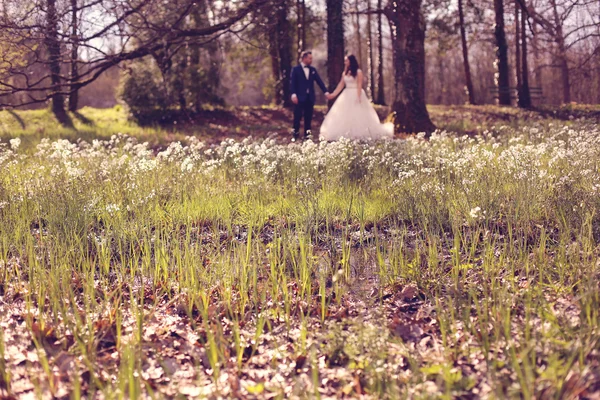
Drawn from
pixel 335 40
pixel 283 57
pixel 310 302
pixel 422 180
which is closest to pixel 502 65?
pixel 283 57

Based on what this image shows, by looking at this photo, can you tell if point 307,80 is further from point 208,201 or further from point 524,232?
point 524,232

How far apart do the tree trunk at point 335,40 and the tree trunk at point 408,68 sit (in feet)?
10.4

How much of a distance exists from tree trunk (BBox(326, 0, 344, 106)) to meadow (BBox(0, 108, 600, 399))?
37.1ft

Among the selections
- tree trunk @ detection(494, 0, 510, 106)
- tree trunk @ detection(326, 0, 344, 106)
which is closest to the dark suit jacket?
tree trunk @ detection(326, 0, 344, 106)

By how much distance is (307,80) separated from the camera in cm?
1302

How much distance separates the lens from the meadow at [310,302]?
269 centimetres

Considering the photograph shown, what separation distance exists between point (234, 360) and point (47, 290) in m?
1.50

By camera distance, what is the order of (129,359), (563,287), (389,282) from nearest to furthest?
(129,359)
(563,287)
(389,282)

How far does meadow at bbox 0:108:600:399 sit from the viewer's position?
269 cm

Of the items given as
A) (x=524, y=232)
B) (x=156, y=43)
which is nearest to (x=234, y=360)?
(x=524, y=232)

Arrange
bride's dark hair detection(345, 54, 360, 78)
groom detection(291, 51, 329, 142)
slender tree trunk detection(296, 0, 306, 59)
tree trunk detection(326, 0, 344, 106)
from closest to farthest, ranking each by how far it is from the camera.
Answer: bride's dark hair detection(345, 54, 360, 78) → groom detection(291, 51, 329, 142) → tree trunk detection(326, 0, 344, 106) → slender tree trunk detection(296, 0, 306, 59)

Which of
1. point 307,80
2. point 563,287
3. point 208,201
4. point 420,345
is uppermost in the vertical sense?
point 307,80

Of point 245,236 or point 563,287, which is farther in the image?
point 245,236

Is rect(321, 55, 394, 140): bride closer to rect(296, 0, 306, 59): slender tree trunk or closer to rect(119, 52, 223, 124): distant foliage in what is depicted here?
rect(119, 52, 223, 124): distant foliage
